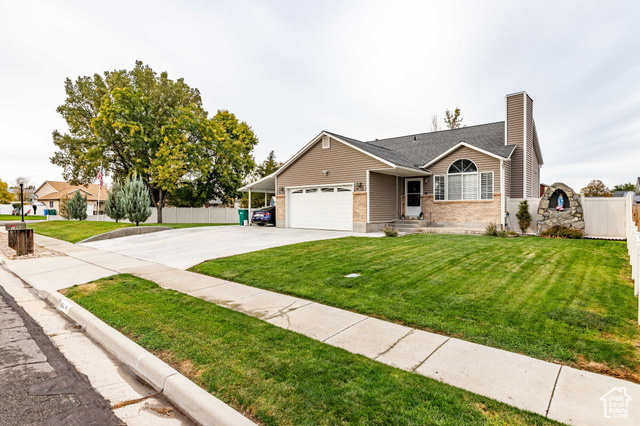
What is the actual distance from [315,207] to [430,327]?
14.0 metres

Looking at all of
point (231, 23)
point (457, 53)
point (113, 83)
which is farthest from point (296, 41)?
point (113, 83)

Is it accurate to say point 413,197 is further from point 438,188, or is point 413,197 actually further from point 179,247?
point 179,247

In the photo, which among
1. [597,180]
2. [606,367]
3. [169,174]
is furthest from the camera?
[597,180]

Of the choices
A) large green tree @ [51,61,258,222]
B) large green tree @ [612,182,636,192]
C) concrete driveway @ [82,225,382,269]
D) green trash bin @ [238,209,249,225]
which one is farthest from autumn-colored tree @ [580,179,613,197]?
concrete driveway @ [82,225,382,269]

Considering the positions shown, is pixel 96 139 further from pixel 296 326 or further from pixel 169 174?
pixel 296 326

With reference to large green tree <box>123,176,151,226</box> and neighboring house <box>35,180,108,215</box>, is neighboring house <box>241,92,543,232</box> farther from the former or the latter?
neighboring house <box>35,180,108,215</box>

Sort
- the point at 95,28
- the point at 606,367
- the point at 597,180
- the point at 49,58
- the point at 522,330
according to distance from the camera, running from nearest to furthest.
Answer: the point at 606,367 < the point at 522,330 < the point at 95,28 < the point at 49,58 < the point at 597,180

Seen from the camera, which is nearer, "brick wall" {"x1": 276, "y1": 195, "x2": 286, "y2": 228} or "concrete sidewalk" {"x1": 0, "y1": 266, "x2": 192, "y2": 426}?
"concrete sidewalk" {"x1": 0, "y1": 266, "x2": 192, "y2": 426}

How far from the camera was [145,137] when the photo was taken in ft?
85.0

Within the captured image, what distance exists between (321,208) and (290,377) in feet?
48.7

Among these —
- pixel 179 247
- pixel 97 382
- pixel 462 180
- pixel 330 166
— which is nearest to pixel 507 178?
pixel 462 180

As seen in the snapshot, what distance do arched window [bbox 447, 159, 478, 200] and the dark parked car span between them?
10702 mm

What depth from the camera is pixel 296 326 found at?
429cm

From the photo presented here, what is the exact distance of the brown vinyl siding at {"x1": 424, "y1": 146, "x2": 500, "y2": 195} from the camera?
49.1 feet
